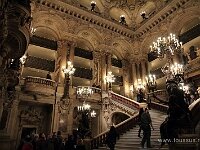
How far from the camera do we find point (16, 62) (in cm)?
829

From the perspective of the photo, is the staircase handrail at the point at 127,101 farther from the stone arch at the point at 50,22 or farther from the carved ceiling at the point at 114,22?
the stone arch at the point at 50,22

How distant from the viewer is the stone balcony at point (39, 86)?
40.3ft

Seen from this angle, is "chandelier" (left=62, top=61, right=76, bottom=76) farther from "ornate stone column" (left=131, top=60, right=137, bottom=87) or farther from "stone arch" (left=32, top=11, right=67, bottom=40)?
"ornate stone column" (left=131, top=60, right=137, bottom=87)

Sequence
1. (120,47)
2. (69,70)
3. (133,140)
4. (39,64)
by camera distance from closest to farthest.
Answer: (133,140) < (69,70) < (39,64) < (120,47)

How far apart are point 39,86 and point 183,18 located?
12.6 meters

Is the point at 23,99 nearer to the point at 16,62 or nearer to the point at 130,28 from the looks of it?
the point at 16,62

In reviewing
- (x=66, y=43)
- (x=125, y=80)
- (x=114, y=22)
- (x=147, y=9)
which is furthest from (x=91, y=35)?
(x=147, y=9)

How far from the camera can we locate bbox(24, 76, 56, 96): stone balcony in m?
12.3

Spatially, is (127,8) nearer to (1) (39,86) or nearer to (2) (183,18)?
(2) (183,18)

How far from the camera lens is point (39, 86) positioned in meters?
12.6

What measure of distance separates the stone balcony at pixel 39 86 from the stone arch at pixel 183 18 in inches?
439

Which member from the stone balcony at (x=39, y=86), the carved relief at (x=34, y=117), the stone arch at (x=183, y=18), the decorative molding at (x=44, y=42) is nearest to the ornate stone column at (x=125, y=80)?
the stone arch at (x=183, y=18)

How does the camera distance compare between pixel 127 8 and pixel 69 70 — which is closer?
pixel 69 70

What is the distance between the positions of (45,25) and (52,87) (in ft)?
19.0
